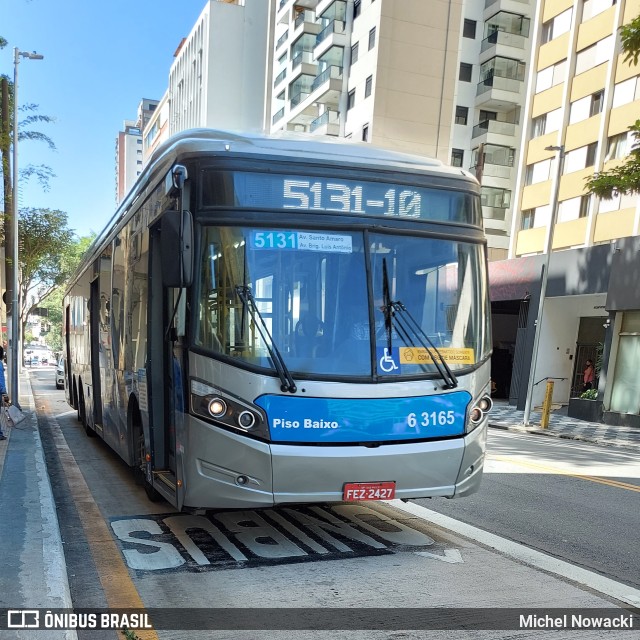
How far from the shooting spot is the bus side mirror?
4.83 metres

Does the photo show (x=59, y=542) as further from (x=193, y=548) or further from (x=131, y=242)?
(x=131, y=242)

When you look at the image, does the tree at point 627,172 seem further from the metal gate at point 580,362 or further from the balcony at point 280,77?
the balcony at point 280,77

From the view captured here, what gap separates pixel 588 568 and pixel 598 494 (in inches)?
137

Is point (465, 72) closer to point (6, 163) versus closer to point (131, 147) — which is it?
point (6, 163)

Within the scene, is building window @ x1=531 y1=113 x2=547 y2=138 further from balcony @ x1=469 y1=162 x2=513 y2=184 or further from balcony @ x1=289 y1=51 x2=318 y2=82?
balcony @ x1=289 y1=51 x2=318 y2=82

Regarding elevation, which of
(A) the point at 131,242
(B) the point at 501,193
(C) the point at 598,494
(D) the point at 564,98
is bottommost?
(C) the point at 598,494

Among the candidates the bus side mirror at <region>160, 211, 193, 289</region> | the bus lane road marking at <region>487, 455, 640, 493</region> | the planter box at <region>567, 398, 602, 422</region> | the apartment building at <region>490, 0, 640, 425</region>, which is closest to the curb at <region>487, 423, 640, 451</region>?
the apartment building at <region>490, 0, 640, 425</region>

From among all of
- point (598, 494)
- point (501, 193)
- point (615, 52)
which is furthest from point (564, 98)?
point (598, 494)

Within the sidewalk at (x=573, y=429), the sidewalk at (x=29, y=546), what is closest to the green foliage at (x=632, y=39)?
the sidewalk at (x=573, y=429)

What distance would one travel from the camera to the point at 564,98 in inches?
1266

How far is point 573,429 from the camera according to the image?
19.3 metres

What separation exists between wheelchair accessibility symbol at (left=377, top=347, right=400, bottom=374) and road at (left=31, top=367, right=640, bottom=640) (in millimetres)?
1504

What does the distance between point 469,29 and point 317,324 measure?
45272mm

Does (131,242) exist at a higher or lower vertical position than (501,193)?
lower
